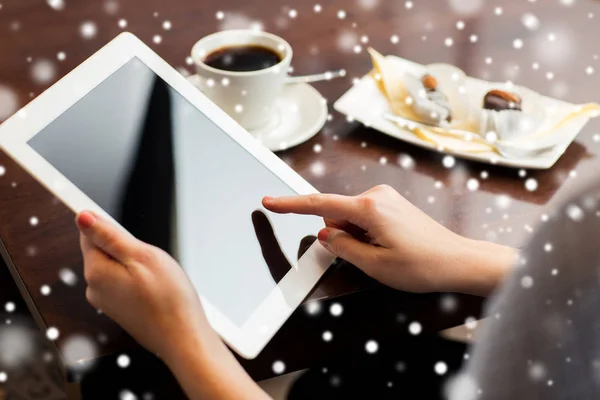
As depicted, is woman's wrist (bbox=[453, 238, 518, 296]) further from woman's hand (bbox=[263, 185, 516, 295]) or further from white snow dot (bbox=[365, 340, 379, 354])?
white snow dot (bbox=[365, 340, 379, 354])

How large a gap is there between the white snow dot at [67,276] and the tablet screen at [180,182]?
0.09m

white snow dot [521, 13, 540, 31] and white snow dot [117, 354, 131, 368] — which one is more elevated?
white snow dot [521, 13, 540, 31]

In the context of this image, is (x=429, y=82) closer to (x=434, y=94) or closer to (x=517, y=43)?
(x=434, y=94)

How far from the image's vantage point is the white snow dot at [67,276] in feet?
2.40

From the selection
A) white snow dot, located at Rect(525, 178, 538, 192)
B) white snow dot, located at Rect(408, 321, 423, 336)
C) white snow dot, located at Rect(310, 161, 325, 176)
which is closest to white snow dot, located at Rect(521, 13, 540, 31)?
white snow dot, located at Rect(525, 178, 538, 192)

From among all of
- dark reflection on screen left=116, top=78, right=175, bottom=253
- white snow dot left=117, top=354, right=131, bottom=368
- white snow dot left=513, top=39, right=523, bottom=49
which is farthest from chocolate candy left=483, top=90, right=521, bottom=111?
white snow dot left=117, top=354, right=131, bottom=368

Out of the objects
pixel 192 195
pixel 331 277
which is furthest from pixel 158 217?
pixel 331 277

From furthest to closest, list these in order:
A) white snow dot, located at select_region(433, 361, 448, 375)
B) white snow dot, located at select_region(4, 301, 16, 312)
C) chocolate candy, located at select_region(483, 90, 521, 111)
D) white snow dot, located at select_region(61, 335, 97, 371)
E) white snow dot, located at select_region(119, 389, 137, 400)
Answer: white snow dot, located at select_region(4, 301, 16, 312) < chocolate candy, located at select_region(483, 90, 521, 111) < white snow dot, located at select_region(433, 361, 448, 375) < white snow dot, located at select_region(119, 389, 137, 400) < white snow dot, located at select_region(61, 335, 97, 371)

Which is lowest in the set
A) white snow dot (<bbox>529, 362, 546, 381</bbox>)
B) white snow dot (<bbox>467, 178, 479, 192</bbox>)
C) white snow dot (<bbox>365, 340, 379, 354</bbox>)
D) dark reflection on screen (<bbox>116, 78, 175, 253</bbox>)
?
white snow dot (<bbox>365, 340, 379, 354</bbox>)

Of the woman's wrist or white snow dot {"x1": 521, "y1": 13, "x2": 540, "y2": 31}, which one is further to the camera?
white snow dot {"x1": 521, "y1": 13, "x2": 540, "y2": 31}

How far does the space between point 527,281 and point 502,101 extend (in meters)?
0.48

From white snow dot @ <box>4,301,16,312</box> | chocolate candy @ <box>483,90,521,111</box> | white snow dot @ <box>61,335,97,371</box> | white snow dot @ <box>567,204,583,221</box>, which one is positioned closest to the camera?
white snow dot @ <box>567,204,583,221</box>

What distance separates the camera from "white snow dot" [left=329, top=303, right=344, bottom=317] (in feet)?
2.45

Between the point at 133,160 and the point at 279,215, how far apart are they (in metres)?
0.18
